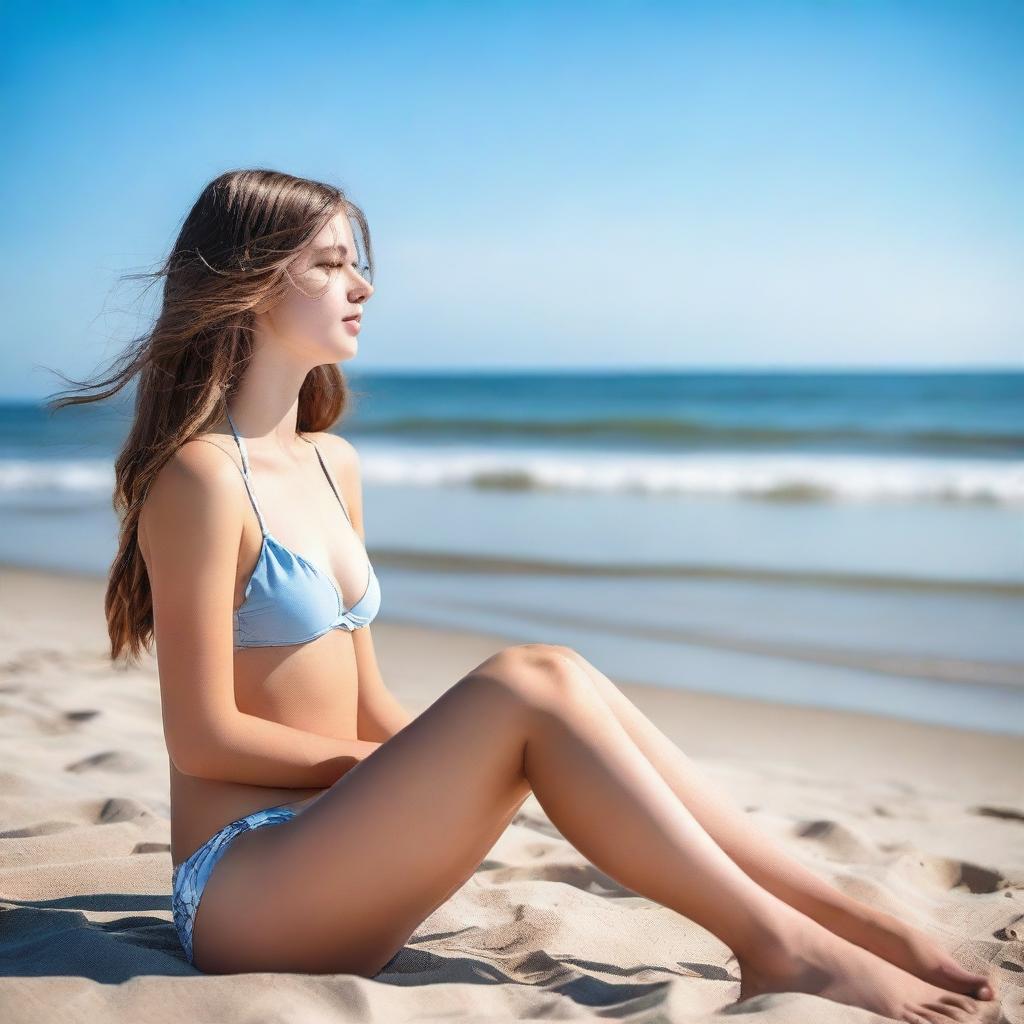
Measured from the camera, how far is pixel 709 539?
9.62 metres

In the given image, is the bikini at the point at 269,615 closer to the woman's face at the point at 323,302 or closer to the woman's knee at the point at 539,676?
the woman's face at the point at 323,302

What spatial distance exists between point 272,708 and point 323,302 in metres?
0.83

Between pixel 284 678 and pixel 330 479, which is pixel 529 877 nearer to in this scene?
pixel 284 678

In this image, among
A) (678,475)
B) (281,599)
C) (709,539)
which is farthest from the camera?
(678,475)

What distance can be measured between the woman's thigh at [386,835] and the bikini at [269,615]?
0.20 ft

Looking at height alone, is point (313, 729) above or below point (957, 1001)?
above

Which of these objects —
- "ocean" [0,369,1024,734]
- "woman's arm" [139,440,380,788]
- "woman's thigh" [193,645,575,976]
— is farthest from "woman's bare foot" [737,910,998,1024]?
"ocean" [0,369,1024,734]

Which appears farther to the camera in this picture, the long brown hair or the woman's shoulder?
the woman's shoulder

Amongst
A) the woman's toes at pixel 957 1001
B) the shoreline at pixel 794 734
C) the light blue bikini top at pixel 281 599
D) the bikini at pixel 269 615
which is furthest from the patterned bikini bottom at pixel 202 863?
the shoreline at pixel 794 734

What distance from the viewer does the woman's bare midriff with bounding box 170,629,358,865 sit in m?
Answer: 2.37

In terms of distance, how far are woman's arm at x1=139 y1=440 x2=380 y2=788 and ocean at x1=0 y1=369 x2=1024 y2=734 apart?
27.2 inches

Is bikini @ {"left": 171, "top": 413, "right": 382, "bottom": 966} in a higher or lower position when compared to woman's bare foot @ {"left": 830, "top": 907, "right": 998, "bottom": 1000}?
higher

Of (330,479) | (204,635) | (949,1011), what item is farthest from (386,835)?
(949,1011)

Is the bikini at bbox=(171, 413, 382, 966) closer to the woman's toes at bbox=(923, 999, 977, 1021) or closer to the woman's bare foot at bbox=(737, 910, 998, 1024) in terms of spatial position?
the woman's bare foot at bbox=(737, 910, 998, 1024)
